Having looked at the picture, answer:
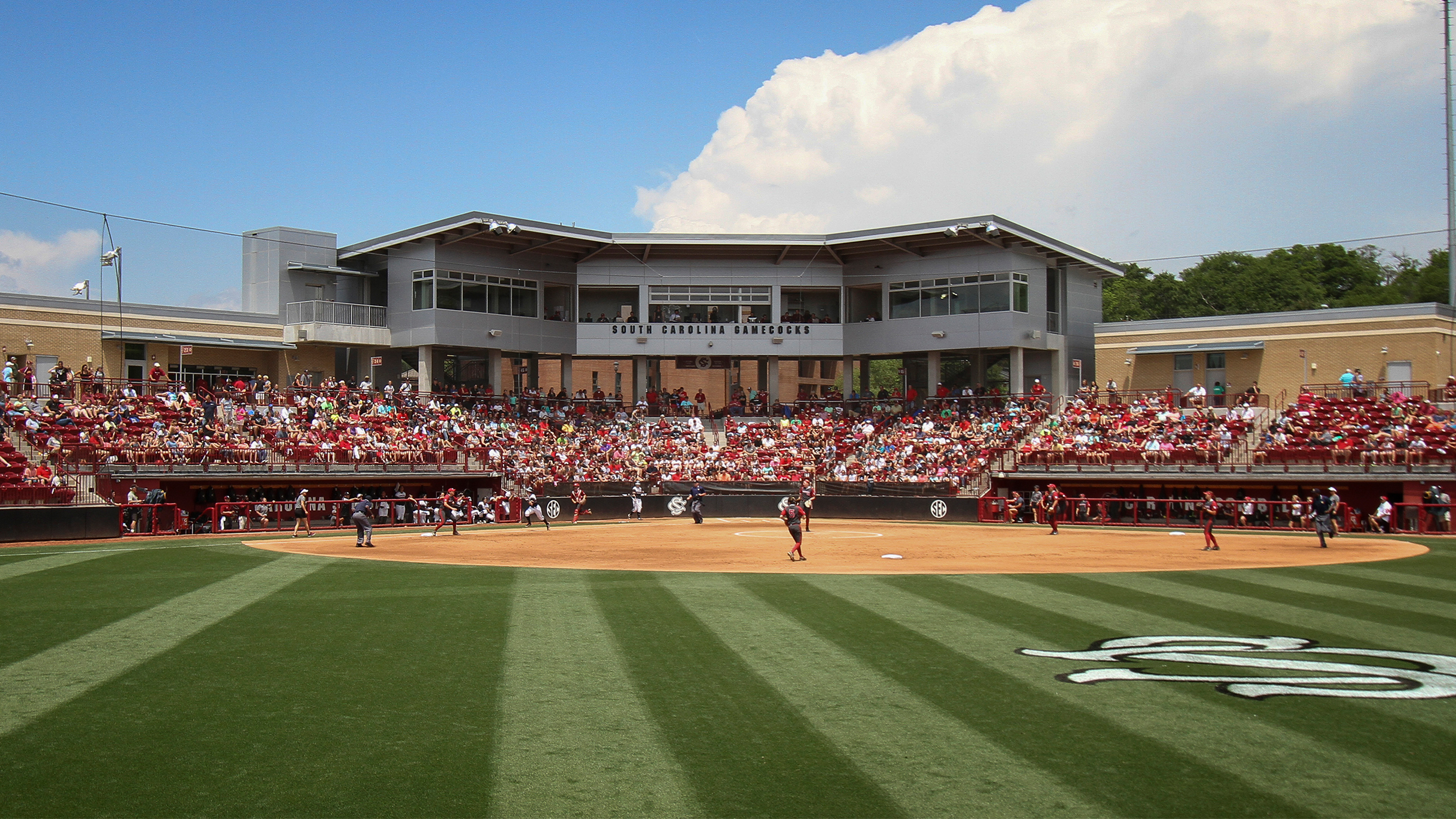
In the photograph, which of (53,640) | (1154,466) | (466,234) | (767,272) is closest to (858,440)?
(767,272)

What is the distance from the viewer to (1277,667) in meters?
11.9

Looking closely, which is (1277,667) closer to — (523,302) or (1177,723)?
(1177,723)

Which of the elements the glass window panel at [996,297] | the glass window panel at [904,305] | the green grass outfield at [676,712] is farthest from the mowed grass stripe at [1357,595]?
the glass window panel at [904,305]

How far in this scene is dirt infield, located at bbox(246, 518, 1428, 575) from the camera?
915 inches

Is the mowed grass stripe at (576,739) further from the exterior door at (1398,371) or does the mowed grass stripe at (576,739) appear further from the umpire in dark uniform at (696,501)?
the exterior door at (1398,371)

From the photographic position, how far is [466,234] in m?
51.1

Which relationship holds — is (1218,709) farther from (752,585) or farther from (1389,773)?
(752,585)

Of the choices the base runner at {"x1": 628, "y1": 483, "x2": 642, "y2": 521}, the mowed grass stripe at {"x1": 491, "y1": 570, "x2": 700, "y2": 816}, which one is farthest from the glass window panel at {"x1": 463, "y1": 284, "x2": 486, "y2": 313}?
the mowed grass stripe at {"x1": 491, "y1": 570, "x2": 700, "y2": 816}

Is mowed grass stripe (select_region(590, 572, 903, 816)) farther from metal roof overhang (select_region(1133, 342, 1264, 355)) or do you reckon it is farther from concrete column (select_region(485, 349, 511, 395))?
metal roof overhang (select_region(1133, 342, 1264, 355))

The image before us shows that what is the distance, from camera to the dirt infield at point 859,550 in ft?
76.3

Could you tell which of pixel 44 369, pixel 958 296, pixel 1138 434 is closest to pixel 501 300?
pixel 44 369

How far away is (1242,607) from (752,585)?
859 cm

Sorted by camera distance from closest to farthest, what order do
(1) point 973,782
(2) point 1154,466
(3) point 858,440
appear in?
(1) point 973,782 → (2) point 1154,466 → (3) point 858,440

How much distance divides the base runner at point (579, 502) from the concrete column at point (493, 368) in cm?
1442
